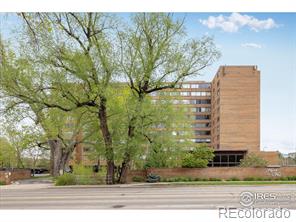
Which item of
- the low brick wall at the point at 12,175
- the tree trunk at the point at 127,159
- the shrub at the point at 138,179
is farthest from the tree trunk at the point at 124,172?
the low brick wall at the point at 12,175

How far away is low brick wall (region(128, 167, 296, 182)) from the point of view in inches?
942

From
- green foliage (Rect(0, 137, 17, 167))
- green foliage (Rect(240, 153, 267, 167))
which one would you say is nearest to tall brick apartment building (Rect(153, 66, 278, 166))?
green foliage (Rect(240, 153, 267, 167))

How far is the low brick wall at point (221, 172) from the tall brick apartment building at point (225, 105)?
2357 mm

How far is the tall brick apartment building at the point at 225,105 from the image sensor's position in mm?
25594

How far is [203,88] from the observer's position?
27359 millimetres

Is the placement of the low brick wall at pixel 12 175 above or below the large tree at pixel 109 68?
below

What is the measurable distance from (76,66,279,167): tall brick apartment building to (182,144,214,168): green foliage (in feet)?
5.23

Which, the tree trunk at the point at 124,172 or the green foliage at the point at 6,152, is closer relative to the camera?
the tree trunk at the point at 124,172

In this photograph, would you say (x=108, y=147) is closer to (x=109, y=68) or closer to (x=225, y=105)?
(x=109, y=68)

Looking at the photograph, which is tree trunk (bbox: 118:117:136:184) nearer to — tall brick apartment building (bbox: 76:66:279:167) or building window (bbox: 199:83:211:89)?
tall brick apartment building (bbox: 76:66:279:167)

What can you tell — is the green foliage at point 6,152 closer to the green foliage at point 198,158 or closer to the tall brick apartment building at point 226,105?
the tall brick apartment building at point 226,105

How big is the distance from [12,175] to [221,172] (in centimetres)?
1556
